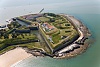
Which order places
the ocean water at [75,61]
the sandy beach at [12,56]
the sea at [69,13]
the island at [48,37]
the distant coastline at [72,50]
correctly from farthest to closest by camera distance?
the island at [48,37], the distant coastline at [72,50], the sandy beach at [12,56], the sea at [69,13], the ocean water at [75,61]

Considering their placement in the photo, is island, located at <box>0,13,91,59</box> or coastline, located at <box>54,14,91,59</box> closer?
coastline, located at <box>54,14,91,59</box>

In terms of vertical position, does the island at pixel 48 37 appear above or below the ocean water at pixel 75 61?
above

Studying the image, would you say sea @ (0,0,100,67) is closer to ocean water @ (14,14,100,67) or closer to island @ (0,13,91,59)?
ocean water @ (14,14,100,67)

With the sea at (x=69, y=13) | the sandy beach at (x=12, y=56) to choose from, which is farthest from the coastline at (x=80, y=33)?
the sandy beach at (x=12, y=56)

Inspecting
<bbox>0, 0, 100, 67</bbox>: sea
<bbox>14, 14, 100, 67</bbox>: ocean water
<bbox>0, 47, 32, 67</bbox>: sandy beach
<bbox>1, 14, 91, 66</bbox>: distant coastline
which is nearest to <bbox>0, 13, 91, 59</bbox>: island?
<bbox>1, 14, 91, 66</bbox>: distant coastline

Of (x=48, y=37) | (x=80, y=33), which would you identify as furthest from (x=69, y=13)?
(x=48, y=37)

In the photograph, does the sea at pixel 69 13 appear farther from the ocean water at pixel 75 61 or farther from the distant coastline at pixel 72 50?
the distant coastline at pixel 72 50

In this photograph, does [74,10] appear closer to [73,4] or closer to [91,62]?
[73,4]
